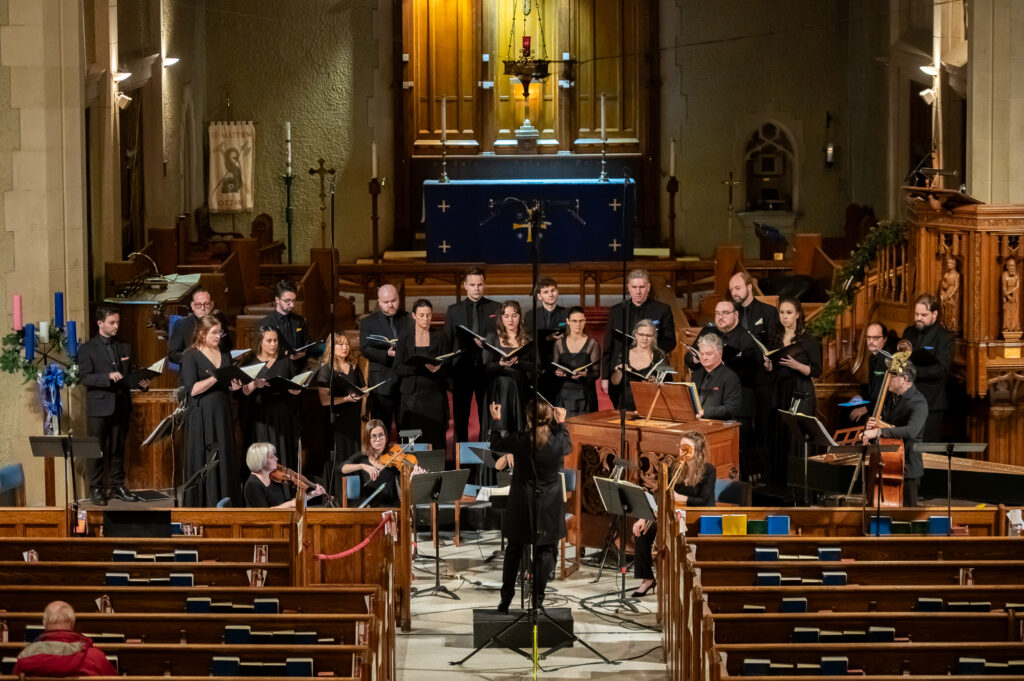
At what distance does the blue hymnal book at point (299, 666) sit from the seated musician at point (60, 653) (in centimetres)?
71

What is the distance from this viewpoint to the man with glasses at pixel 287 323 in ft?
36.3

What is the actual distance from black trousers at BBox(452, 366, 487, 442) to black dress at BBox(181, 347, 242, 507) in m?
1.60

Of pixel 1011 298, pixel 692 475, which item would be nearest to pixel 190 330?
pixel 692 475

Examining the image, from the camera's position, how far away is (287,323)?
11.2 metres

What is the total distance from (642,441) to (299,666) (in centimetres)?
403

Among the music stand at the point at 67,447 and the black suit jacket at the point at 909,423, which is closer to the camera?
the music stand at the point at 67,447

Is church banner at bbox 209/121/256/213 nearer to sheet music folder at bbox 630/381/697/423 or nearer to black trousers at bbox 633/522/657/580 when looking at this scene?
sheet music folder at bbox 630/381/697/423

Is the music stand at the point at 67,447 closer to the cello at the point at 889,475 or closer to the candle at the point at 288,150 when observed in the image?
the cello at the point at 889,475

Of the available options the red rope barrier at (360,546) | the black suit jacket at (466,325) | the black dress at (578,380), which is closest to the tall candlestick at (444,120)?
the black suit jacket at (466,325)

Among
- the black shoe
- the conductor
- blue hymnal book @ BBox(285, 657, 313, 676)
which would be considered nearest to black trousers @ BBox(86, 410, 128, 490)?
the black shoe

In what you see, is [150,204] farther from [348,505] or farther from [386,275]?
[348,505]

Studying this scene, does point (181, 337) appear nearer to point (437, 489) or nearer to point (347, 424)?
point (347, 424)

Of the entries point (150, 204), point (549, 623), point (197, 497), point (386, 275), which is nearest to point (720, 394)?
point (549, 623)

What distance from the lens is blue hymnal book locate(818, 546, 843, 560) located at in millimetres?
8289
